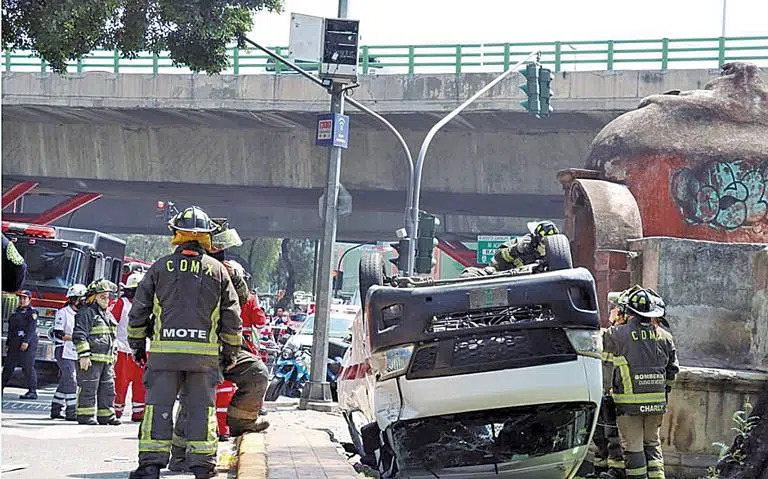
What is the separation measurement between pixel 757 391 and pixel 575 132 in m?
18.4

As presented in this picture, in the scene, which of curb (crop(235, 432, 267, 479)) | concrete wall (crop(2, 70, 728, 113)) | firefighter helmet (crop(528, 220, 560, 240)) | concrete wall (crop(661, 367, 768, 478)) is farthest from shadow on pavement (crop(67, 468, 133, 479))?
concrete wall (crop(2, 70, 728, 113))

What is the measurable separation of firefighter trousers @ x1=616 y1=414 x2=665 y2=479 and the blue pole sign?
27.2ft

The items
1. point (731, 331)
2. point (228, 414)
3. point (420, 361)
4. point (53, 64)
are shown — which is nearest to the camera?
point (420, 361)

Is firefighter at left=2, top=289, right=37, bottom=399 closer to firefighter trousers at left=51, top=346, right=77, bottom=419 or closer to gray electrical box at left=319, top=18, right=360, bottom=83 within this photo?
firefighter trousers at left=51, top=346, right=77, bottom=419

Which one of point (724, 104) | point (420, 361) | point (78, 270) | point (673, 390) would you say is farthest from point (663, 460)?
point (78, 270)

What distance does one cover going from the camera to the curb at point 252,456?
7.67 m

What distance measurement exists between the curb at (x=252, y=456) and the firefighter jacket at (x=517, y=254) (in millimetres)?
2526

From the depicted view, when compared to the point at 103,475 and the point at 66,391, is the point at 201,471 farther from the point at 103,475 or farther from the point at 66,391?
the point at 66,391

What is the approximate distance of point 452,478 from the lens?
7852 millimetres

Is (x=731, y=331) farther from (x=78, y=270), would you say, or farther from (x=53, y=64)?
(x=78, y=270)

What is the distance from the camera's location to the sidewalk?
7820mm

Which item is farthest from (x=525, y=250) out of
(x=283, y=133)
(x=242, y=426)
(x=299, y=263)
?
(x=299, y=263)

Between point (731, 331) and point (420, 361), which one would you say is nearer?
point (420, 361)

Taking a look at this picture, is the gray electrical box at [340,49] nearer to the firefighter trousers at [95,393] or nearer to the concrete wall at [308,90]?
the firefighter trousers at [95,393]
